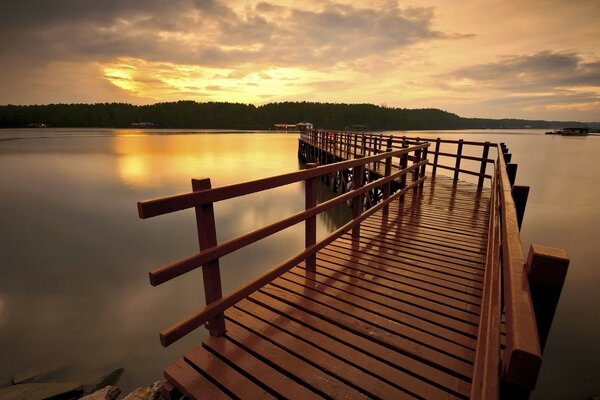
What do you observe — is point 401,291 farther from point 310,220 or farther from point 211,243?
point 211,243

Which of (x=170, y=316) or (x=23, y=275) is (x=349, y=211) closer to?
(x=170, y=316)

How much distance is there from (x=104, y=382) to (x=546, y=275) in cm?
679

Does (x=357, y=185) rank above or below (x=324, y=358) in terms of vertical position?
above

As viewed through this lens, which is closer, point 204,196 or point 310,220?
point 204,196

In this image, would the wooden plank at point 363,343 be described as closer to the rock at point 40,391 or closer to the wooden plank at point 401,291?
the wooden plank at point 401,291

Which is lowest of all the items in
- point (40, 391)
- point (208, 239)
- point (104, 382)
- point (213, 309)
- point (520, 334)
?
point (104, 382)

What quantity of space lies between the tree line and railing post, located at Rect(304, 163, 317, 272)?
141411 millimetres

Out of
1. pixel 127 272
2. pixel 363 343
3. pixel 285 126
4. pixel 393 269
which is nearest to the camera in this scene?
pixel 363 343

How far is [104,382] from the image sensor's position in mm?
5383

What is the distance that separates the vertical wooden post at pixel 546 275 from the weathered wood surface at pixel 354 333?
145 centimetres

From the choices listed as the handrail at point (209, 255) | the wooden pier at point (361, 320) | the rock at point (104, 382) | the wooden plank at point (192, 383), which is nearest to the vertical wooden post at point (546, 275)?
the wooden pier at point (361, 320)

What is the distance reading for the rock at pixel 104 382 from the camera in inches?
202

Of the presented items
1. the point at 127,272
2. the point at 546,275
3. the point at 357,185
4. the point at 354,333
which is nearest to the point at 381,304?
the point at 354,333

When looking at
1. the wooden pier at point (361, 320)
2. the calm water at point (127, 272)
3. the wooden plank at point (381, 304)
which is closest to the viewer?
the wooden pier at point (361, 320)
